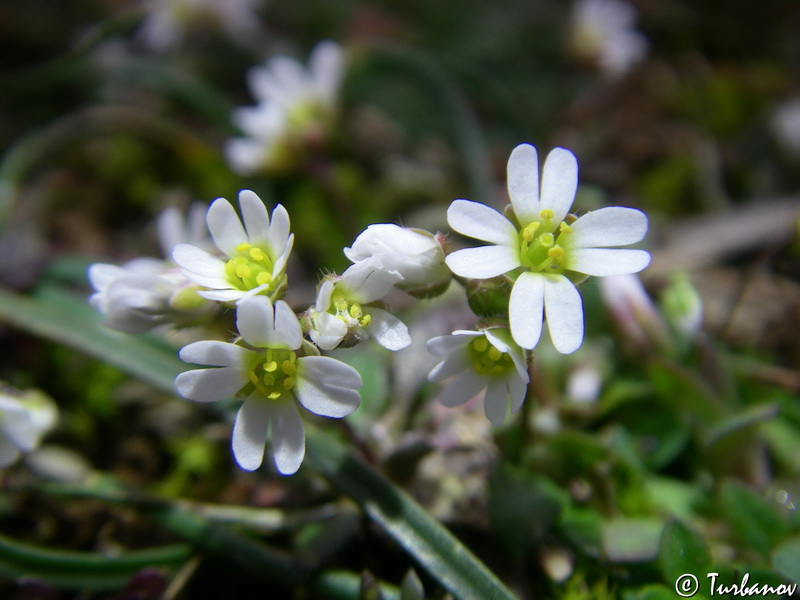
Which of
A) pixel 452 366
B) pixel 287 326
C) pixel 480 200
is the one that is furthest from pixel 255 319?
pixel 480 200

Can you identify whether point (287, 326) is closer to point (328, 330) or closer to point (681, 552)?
point (328, 330)

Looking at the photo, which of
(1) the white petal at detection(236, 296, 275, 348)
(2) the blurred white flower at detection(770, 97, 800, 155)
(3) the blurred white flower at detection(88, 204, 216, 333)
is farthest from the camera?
(2) the blurred white flower at detection(770, 97, 800, 155)

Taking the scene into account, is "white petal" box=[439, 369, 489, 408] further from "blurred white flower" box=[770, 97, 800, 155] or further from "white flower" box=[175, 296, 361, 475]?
"blurred white flower" box=[770, 97, 800, 155]

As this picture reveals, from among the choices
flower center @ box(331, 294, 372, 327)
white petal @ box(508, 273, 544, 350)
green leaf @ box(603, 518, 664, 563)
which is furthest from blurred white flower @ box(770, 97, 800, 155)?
flower center @ box(331, 294, 372, 327)

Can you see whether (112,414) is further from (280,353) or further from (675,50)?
(675,50)

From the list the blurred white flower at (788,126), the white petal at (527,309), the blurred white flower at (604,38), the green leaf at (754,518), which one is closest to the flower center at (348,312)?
the white petal at (527,309)

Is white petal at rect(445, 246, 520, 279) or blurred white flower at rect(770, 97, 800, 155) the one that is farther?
blurred white flower at rect(770, 97, 800, 155)
